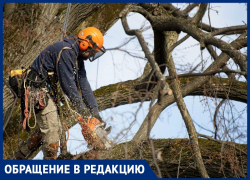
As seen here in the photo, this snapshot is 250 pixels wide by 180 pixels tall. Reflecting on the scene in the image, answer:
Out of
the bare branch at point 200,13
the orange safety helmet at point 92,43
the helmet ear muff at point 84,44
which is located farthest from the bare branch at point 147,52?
the bare branch at point 200,13

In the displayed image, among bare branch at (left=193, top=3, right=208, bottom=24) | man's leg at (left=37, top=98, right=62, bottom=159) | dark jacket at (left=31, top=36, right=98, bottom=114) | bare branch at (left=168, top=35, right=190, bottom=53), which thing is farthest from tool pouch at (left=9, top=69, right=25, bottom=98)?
bare branch at (left=193, top=3, right=208, bottom=24)

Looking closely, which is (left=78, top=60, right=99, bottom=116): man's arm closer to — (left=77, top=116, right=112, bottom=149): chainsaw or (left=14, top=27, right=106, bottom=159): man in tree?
(left=14, top=27, right=106, bottom=159): man in tree

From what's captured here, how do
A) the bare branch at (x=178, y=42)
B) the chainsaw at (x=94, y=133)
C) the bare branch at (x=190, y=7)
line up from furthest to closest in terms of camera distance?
the bare branch at (x=178, y=42), the bare branch at (x=190, y=7), the chainsaw at (x=94, y=133)

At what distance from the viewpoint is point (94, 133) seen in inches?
199

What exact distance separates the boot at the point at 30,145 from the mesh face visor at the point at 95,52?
4.08 feet

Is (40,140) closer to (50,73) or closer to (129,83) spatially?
(50,73)

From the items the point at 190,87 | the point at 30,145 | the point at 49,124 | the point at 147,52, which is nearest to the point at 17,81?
the point at 49,124

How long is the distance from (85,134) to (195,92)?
2.87 meters

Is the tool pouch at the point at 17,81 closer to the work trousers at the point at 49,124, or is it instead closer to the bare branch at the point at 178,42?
the work trousers at the point at 49,124

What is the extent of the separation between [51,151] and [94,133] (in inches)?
26.9

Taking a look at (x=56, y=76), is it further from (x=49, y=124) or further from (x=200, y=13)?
(x=200, y=13)

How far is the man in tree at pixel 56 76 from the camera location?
5.10m

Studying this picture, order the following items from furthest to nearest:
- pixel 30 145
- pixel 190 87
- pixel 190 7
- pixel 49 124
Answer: pixel 190 87
pixel 190 7
pixel 30 145
pixel 49 124

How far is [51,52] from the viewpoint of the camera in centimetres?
518
